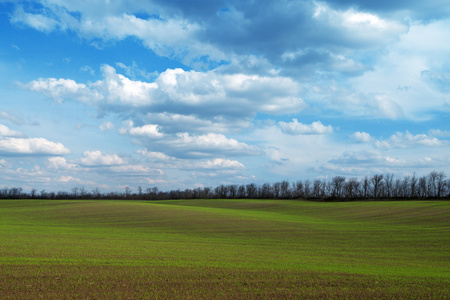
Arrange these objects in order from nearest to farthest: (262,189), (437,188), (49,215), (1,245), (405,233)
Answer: (1,245), (405,233), (49,215), (437,188), (262,189)

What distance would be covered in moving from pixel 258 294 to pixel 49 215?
54.4 m

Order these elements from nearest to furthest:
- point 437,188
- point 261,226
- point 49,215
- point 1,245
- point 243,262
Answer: point 243,262
point 1,245
point 261,226
point 49,215
point 437,188

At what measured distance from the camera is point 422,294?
12.1m

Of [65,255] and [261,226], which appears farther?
[261,226]

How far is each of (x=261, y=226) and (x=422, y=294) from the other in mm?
30217

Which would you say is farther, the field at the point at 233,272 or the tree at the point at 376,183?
the tree at the point at 376,183

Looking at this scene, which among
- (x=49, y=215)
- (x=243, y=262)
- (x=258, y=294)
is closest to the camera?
(x=258, y=294)

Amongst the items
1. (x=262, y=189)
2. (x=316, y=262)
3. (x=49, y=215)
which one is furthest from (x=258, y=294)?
(x=262, y=189)

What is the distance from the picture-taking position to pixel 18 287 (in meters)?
12.2

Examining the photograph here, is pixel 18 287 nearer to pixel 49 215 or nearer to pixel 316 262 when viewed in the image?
pixel 316 262

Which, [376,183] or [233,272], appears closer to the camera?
[233,272]

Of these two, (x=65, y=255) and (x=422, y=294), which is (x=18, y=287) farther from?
(x=422, y=294)

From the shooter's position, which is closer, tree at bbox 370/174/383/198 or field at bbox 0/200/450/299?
field at bbox 0/200/450/299

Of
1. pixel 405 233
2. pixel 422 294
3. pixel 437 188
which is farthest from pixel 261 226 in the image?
pixel 437 188
